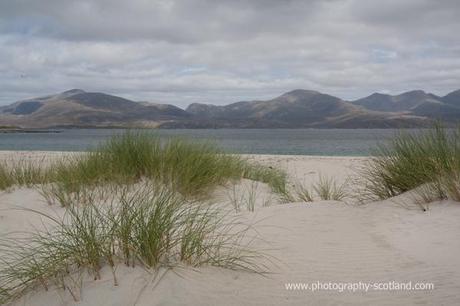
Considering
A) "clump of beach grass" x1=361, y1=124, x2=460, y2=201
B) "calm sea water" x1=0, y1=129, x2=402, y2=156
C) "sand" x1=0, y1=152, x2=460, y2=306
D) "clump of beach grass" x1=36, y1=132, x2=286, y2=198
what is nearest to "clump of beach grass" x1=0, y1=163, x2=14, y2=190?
"clump of beach grass" x1=36, y1=132, x2=286, y2=198

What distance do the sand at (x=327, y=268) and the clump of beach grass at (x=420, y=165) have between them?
361mm

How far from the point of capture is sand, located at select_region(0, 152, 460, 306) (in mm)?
2791

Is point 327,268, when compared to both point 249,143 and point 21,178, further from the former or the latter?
point 249,143

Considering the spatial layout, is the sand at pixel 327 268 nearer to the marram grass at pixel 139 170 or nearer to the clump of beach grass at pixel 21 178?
the marram grass at pixel 139 170

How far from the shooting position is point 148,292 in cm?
284

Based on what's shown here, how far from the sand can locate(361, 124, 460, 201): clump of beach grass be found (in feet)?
1.18

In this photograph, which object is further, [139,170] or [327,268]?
[139,170]

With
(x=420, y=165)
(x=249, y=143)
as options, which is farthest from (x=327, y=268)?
(x=249, y=143)

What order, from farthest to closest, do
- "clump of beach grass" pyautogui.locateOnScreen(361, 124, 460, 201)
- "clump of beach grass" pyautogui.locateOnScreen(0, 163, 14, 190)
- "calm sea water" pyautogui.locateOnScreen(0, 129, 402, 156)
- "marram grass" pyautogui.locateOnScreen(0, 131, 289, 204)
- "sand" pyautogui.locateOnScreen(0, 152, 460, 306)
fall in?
"calm sea water" pyautogui.locateOnScreen(0, 129, 402, 156) → "clump of beach grass" pyautogui.locateOnScreen(0, 163, 14, 190) → "marram grass" pyautogui.locateOnScreen(0, 131, 289, 204) → "clump of beach grass" pyautogui.locateOnScreen(361, 124, 460, 201) → "sand" pyautogui.locateOnScreen(0, 152, 460, 306)

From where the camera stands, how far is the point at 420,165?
5.49m

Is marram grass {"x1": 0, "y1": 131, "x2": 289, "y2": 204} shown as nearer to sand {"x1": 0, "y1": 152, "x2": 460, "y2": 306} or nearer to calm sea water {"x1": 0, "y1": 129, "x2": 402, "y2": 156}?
calm sea water {"x1": 0, "y1": 129, "x2": 402, "y2": 156}

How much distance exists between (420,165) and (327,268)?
2.81 meters

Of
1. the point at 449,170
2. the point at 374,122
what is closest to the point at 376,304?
the point at 449,170

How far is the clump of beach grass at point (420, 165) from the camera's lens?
4816mm
